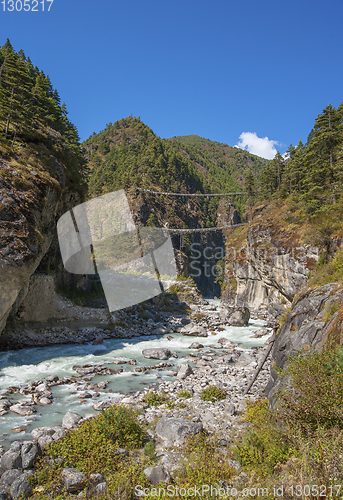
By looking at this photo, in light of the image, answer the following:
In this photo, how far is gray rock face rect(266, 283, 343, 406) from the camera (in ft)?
20.3

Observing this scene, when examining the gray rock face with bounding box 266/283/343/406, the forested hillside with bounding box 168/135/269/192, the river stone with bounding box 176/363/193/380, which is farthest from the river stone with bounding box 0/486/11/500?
the forested hillside with bounding box 168/135/269/192

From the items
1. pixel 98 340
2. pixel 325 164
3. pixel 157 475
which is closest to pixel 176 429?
pixel 157 475

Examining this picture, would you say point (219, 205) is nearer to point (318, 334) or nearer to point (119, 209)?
point (119, 209)

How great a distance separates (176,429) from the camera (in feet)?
23.1

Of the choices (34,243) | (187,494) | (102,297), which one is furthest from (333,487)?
(102,297)

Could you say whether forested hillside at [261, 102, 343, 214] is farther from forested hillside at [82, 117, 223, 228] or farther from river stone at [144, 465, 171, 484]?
forested hillside at [82, 117, 223, 228]

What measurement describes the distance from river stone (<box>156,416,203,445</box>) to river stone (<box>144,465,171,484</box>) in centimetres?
136

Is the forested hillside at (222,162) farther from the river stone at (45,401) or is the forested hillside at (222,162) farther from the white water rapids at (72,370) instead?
the river stone at (45,401)

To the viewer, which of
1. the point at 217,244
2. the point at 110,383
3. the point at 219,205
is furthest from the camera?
the point at 219,205

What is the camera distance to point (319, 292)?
8148 millimetres

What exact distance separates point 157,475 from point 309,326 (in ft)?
16.7

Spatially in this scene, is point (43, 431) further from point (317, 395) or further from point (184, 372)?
point (317, 395)

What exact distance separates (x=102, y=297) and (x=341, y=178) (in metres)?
26.0

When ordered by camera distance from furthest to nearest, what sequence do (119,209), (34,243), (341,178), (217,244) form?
(217,244) < (119,209) < (341,178) < (34,243)
